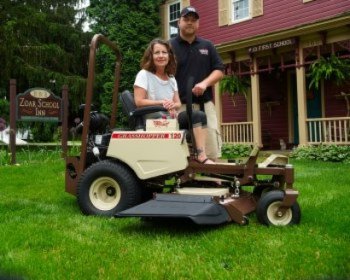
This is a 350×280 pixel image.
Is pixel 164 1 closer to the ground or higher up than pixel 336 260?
higher up

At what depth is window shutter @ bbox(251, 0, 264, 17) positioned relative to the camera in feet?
43.1

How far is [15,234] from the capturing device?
338 centimetres

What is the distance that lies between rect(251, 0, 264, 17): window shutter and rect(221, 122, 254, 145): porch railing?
3.13 metres

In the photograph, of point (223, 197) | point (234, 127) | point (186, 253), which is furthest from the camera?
point (234, 127)

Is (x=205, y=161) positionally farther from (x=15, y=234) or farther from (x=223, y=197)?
(x=15, y=234)

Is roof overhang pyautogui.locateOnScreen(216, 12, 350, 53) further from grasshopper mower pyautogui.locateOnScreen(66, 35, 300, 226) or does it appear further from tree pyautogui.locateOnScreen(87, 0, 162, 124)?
grasshopper mower pyautogui.locateOnScreen(66, 35, 300, 226)

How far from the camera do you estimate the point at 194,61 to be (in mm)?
4555

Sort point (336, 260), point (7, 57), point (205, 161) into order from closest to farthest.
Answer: point (336, 260)
point (205, 161)
point (7, 57)

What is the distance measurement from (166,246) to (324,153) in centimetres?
755

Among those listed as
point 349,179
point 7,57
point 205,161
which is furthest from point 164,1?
point 205,161

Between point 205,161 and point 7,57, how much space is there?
47.0 feet

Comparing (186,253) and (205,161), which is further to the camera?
(205,161)

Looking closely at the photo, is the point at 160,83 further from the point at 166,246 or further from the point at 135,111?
the point at 166,246

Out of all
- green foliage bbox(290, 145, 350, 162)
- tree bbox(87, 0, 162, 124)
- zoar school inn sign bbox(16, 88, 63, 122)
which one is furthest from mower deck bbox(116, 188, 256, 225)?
tree bbox(87, 0, 162, 124)
